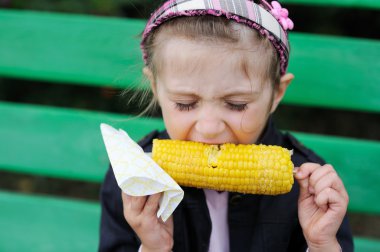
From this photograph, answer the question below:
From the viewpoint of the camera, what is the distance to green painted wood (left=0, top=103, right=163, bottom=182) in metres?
2.16

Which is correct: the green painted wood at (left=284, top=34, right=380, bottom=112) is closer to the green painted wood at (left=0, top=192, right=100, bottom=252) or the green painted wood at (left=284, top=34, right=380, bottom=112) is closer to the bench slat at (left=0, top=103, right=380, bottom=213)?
the bench slat at (left=0, top=103, right=380, bottom=213)

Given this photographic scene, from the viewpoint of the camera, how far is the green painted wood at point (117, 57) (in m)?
1.96

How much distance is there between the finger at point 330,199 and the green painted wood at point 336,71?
0.60 metres

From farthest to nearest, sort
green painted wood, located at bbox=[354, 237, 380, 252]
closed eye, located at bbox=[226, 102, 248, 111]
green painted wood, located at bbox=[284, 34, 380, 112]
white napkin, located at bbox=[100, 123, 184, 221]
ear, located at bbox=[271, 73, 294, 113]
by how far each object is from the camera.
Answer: green painted wood, located at bbox=[354, 237, 380, 252] → green painted wood, located at bbox=[284, 34, 380, 112] → ear, located at bbox=[271, 73, 294, 113] → closed eye, located at bbox=[226, 102, 248, 111] → white napkin, located at bbox=[100, 123, 184, 221]

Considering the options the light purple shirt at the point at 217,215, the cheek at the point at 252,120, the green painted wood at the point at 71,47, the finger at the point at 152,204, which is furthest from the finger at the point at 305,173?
the green painted wood at the point at 71,47

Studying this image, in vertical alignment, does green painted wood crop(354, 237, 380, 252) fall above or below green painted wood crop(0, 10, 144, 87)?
below

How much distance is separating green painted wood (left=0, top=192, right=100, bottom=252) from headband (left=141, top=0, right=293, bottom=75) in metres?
1.02

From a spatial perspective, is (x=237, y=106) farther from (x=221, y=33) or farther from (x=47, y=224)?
(x=47, y=224)

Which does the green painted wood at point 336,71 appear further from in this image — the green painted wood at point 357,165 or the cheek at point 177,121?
the cheek at point 177,121

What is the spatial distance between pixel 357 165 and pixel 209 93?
0.84m

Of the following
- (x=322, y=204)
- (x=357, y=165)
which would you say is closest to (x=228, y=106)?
(x=322, y=204)

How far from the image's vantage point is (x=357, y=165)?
2018 mm

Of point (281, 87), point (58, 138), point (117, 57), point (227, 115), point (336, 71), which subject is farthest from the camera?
point (58, 138)

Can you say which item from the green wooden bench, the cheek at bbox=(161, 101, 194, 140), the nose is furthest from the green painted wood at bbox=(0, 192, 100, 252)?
the nose
